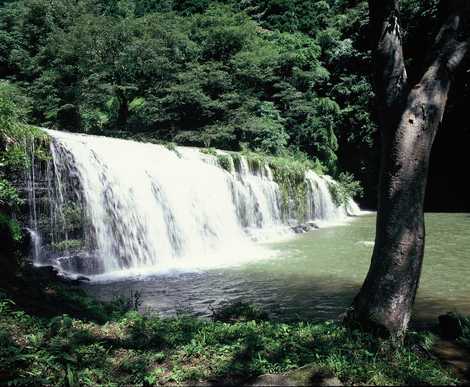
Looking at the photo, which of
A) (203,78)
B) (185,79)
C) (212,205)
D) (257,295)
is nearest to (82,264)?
(257,295)

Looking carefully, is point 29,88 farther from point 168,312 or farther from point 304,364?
point 304,364

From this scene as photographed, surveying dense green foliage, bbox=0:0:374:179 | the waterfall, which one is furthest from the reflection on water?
dense green foliage, bbox=0:0:374:179

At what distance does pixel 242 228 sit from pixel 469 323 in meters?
12.3

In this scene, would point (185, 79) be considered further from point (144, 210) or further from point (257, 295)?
point (257, 295)

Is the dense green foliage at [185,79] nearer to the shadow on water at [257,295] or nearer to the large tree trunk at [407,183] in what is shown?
the shadow on water at [257,295]

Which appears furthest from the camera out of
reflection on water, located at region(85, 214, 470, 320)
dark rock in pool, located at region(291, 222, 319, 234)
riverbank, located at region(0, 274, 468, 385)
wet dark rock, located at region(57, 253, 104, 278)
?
dark rock in pool, located at region(291, 222, 319, 234)

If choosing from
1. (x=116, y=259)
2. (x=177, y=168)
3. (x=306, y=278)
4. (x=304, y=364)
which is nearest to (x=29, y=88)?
(x=177, y=168)

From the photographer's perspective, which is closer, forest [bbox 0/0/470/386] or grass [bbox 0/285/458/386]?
grass [bbox 0/285/458/386]

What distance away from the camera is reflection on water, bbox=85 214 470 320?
664cm

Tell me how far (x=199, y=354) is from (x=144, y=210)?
28.0 feet

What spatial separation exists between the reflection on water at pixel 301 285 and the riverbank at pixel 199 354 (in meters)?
1.89

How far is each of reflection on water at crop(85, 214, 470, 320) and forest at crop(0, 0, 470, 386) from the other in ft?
0.22

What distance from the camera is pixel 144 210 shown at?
11.9 m

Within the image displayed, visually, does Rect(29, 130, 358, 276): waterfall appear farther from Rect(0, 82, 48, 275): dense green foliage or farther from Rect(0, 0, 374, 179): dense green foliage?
Rect(0, 0, 374, 179): dense green foliage
